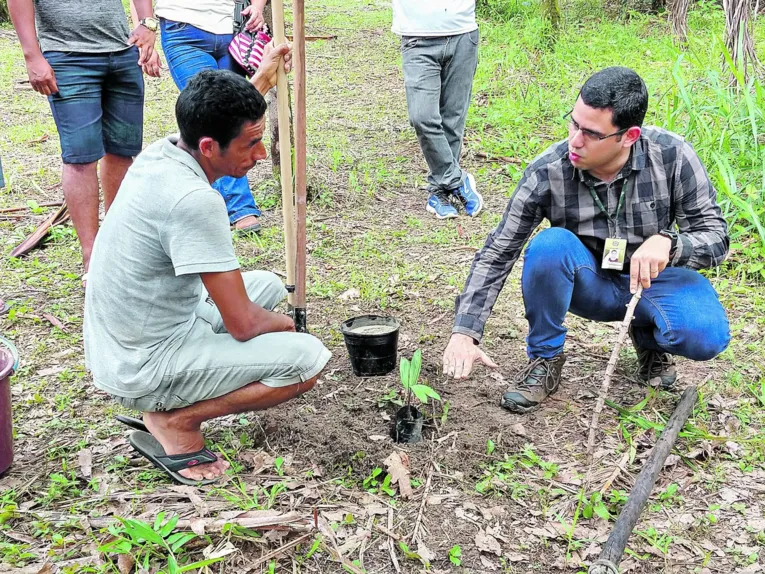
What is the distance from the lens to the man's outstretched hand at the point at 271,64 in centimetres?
303

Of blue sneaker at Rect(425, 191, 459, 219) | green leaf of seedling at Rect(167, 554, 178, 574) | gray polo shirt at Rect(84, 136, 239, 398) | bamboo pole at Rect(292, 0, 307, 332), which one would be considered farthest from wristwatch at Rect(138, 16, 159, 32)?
green leaf of seedling at Rect(167, 554, 178, 574)

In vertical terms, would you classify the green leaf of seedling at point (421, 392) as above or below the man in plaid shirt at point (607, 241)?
below

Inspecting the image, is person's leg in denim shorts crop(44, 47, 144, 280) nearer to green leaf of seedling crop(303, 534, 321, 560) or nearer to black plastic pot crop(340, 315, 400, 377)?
black plastic pot crop(340, 315, 400, 377)

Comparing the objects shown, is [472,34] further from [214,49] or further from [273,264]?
[273,264]

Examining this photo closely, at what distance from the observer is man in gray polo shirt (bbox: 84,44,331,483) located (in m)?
2.36

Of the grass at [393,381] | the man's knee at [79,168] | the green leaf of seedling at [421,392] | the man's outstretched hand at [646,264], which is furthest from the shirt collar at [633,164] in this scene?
the man's knee at [79,168]

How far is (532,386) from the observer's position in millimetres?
3146

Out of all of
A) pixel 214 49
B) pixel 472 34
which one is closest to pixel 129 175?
pixel 214 49

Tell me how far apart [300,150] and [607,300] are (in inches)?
57.8

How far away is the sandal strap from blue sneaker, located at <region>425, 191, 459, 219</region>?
2876 mm

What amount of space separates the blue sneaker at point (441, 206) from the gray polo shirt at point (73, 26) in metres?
2.36

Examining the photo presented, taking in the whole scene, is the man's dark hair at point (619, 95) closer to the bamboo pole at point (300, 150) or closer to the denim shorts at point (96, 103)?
the bamboo pole at point (300, 150)

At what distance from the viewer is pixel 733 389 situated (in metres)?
3.19

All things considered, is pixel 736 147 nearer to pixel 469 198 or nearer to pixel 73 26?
pixel 469 198
